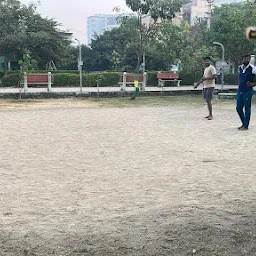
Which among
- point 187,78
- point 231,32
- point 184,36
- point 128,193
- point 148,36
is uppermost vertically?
point 231,32

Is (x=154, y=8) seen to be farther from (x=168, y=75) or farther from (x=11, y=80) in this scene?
(x=11, y=80)

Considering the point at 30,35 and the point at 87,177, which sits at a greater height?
the point at 30,35

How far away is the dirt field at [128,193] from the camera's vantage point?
2887 millimetres

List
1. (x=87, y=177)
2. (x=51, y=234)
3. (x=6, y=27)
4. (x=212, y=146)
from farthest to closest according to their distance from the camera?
(x=6, y=27) → (x=212, y=146) → (x=87, y=177) → (x=51, y=234)

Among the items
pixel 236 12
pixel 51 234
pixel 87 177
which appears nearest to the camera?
pixel 51 234

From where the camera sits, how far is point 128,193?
411cm

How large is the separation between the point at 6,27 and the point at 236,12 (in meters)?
18.5

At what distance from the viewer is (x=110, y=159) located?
18.9ft

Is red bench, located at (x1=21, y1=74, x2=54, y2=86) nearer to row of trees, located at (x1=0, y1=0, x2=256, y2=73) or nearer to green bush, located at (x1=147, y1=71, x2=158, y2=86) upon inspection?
green bush, located at (x1=147, y1=71, x2=158, y2=86)

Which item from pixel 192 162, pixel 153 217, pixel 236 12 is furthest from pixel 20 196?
pixel 236 12

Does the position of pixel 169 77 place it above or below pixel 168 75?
below

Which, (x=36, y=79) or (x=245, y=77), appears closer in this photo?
(x=245, y=77)

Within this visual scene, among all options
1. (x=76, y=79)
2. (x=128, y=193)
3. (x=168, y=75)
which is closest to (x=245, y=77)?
(x=128, y=193)

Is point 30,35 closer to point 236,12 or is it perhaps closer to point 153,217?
point 236,12
